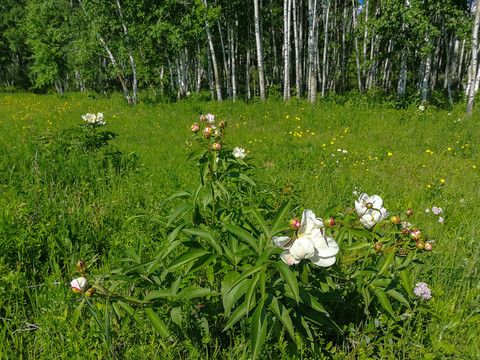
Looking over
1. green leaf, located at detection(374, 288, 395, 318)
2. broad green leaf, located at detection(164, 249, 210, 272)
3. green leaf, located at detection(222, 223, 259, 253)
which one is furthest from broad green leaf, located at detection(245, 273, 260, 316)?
green leaf, located at detection(374, 288, 395, 318)

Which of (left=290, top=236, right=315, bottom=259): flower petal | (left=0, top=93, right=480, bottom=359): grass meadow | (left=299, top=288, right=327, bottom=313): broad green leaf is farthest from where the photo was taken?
(left=0, top=93, right=480, bottom=359): grass meadow

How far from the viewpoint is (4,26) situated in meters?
24.4

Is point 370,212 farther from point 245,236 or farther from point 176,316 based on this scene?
point 176,316

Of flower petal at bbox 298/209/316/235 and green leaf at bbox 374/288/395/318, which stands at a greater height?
flower petal at bbox 298/209/316/235

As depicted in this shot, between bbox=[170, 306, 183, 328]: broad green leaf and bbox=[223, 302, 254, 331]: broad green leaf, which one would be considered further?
bbox=[170, 306, 183, 328]: broad green leaf

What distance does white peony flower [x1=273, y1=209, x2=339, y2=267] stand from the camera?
0.97m

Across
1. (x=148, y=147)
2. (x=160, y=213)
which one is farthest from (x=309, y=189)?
(x=148, y=147)

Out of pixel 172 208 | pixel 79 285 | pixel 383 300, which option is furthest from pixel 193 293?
pixel 172 208

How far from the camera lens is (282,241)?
1029 mm

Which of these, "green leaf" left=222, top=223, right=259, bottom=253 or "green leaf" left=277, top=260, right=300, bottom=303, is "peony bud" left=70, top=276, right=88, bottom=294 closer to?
"green leaf" left=222, top=223, right=259, bottom=253

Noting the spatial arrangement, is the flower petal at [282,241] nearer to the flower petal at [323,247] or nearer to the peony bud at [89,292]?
the flower petal at [323,247]

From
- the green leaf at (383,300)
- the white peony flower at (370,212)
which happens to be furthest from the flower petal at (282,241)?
the green leaf at (383,300)

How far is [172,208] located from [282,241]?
1612 mm

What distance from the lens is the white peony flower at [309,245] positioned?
0.97m
